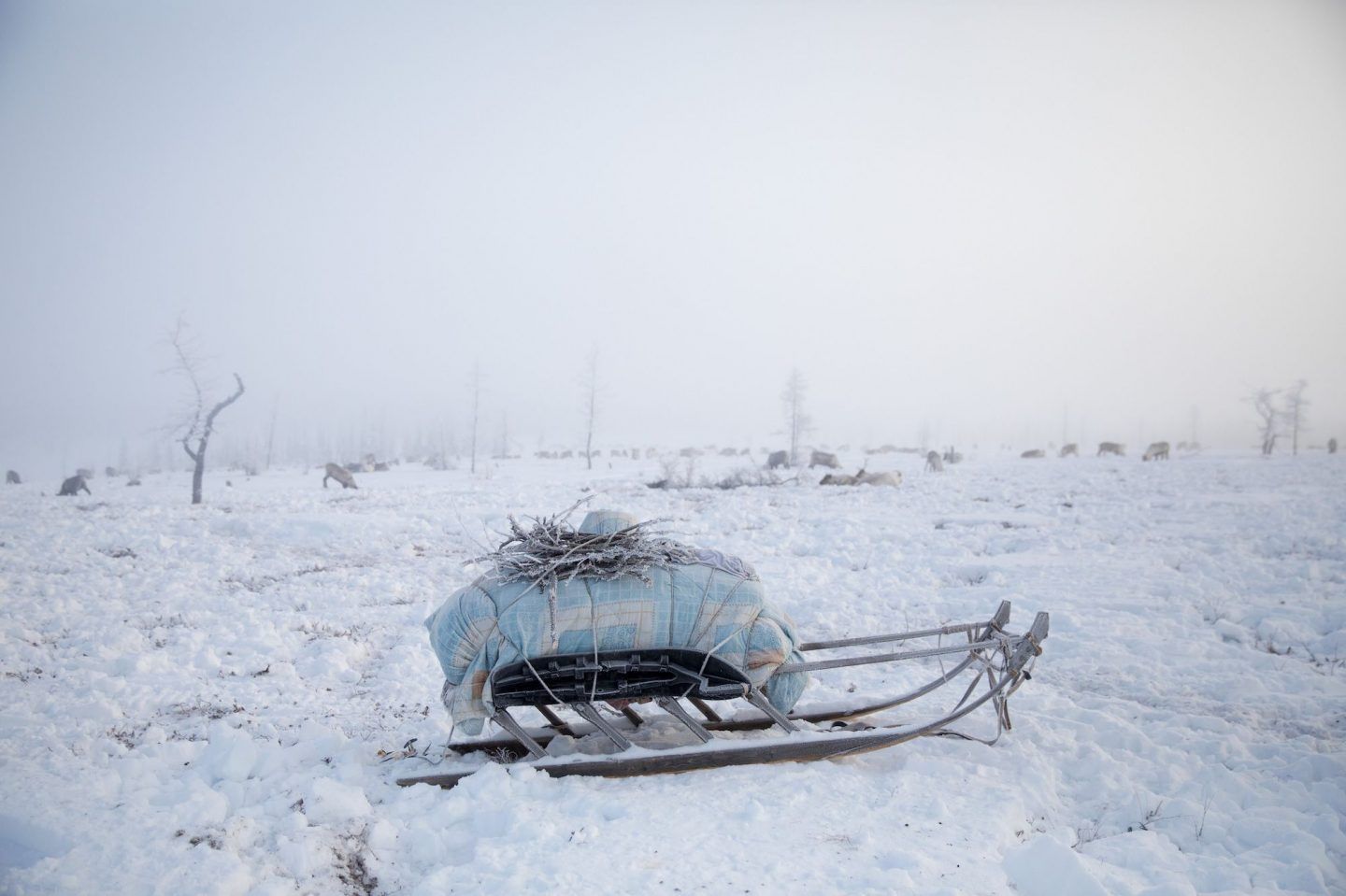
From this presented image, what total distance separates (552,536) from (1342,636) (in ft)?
28.5

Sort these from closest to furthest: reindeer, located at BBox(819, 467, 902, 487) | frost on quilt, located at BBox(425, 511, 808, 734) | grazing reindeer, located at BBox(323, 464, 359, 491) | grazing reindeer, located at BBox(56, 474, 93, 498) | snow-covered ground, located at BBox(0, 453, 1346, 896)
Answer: snow-covered ground, located at BBox(0, 453, 1346, 896) < frost on quilt, located at BBox(425, 511, 808, 734) < grazing reindeer, located at BBox(56, 474, 93, 498) < reindeer, located at BBox(819, 467, 902, 487) < grazing reindeer, located at BBox(323, 464, 359, 491)

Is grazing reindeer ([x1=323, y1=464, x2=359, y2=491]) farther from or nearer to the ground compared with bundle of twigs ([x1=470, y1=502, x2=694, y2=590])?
nearer to the ground

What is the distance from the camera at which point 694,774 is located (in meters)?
4.43

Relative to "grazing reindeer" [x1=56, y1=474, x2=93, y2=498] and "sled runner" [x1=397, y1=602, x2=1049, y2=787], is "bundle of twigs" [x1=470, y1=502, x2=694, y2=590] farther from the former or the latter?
"grazing reindeer" [x1=56, y1=474, x2=93, y2=498]

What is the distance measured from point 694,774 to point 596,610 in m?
1.35

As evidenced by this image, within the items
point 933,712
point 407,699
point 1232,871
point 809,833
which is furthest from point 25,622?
point 1232,871

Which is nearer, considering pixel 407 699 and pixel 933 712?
pixel 933 712

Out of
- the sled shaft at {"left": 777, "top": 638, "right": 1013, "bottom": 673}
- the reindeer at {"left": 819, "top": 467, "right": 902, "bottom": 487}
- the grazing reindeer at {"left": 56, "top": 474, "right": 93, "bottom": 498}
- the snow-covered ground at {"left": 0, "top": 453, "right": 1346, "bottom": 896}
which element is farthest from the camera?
the reindeer at {"left": 819, "top": 467, "right": 902, "bottom": 487}

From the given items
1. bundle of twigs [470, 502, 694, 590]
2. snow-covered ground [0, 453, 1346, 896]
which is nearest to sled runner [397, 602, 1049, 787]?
snow-covered ground [0, 453, 1346, 896]

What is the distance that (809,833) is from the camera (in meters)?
3.76

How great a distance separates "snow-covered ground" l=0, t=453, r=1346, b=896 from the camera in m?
3.40

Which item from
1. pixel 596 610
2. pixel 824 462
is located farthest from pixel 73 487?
pixel 824 462

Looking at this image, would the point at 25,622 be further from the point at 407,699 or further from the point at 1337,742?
the point at 1337,742

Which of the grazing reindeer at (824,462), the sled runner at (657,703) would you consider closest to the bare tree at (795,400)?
the grazing reindeer at (824,462)
